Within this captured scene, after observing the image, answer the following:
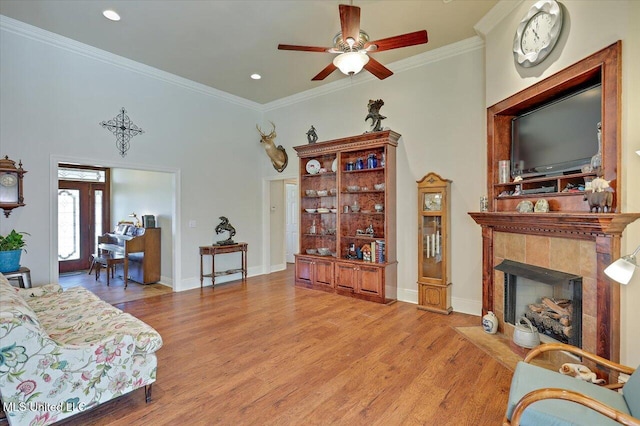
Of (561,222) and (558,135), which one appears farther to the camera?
(558,135)

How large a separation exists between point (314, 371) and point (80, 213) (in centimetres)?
752

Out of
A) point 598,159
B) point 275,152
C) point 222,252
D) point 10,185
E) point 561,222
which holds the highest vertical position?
point 275,152

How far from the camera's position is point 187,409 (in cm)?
221

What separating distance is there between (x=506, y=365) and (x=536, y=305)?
76 centimetres

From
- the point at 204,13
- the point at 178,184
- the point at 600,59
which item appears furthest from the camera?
the point at 178,184

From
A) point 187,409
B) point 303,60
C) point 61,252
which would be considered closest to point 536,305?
point 187,409

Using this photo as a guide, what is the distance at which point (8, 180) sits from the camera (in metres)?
3.73

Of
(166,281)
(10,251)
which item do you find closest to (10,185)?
(10,251)

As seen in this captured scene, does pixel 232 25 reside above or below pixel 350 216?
above

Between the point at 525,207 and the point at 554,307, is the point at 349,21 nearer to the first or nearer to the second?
the point at 525,207

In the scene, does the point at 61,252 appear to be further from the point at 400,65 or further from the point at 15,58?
the point at 400,65

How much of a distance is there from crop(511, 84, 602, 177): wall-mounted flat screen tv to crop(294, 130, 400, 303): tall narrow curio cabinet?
177 cm

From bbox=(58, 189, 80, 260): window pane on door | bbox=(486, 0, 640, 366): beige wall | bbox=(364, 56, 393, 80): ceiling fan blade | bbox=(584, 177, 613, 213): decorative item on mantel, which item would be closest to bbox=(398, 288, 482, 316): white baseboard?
bbox=(486, 0, 640, 366): beige wall

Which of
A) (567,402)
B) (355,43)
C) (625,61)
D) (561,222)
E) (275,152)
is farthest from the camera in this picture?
(275,152)
